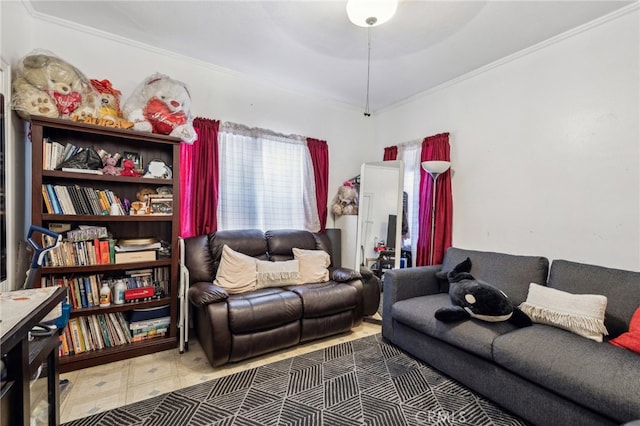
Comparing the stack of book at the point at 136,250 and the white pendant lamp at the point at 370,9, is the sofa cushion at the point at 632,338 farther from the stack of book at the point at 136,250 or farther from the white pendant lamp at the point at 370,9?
the stack of book at the point at 136,250

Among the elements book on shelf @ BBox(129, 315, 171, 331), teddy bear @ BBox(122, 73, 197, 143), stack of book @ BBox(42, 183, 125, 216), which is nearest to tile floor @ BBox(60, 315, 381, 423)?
book on shelf @ BBox(129, 315, 171, 331)

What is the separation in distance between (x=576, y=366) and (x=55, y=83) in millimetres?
3596

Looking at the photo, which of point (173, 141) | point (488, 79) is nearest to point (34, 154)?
point (173, 141)

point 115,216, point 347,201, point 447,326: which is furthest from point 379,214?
point 115,216

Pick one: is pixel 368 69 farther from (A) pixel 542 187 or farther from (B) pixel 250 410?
(B) pixel 250 410

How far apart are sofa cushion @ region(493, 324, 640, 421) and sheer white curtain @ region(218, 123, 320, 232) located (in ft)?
7.84

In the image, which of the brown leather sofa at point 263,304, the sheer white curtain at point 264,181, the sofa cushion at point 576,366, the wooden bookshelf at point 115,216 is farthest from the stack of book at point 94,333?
the sofa cushion at point 576,366

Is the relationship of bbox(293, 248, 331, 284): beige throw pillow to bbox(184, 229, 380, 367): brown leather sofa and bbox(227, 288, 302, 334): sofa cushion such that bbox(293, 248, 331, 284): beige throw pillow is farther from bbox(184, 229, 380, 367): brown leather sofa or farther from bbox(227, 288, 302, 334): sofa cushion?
bbox(227, 288, 302, 334): sofa cushion

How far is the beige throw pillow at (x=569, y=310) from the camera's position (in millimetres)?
1752

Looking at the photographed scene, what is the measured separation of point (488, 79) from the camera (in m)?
2.83

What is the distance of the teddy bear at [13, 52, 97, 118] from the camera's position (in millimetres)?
1884

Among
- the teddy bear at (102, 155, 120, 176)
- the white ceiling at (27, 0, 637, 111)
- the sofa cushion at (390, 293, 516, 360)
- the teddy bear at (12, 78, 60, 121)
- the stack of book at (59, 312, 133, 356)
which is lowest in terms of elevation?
the stack of book at (59, 312, 133, 356)

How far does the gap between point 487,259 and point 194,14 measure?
3.13 metres

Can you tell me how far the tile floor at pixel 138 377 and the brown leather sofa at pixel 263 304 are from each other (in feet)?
0.34
